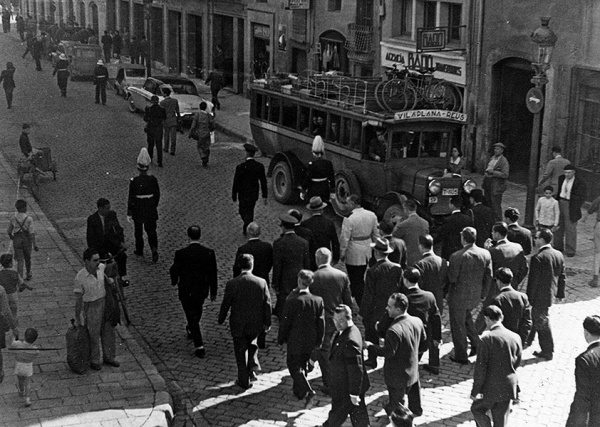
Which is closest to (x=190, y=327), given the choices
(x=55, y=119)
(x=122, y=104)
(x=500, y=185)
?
(x=500, y=185)

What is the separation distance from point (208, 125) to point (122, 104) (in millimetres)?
12775

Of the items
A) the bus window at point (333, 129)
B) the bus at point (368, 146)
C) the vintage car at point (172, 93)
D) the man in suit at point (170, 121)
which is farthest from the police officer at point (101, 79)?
the bus window at point (333, 129)

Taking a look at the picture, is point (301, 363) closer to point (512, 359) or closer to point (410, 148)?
point (512, 359)

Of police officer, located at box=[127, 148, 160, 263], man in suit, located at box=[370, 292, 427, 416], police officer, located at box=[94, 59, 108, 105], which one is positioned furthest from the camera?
police officer, located at box=[94, 59, 108, 105]

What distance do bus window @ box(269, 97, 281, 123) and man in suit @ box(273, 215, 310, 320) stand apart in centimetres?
844

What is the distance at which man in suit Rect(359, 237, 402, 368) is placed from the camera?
11.0 metres

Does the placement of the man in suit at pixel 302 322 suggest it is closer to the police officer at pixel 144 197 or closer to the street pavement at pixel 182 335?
the street pavement at pixel 182 335

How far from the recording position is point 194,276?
11.6 meters

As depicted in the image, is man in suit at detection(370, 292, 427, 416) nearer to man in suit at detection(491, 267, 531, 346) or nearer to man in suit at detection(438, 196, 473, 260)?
man in suit at detection(491, 267, 531, 346)

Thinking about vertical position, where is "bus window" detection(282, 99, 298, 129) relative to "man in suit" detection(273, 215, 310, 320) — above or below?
above

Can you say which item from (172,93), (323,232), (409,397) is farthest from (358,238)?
(172,93)

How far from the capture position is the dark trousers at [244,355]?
10680 millimetres

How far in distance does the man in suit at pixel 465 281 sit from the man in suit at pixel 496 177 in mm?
5651

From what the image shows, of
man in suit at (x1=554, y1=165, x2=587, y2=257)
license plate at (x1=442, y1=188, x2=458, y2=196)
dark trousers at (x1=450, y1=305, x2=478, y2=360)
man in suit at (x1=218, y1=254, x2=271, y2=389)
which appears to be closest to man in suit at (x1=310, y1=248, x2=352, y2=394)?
man in suit at (x1=218, y1=254, x2=271, y2=389)
